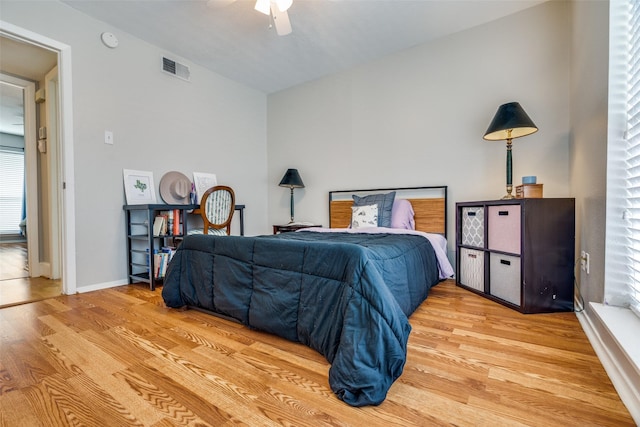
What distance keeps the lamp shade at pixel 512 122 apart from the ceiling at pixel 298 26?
103 centimetres

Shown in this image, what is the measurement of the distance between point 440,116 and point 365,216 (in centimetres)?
132

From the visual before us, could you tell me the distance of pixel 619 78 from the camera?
4.45 ft

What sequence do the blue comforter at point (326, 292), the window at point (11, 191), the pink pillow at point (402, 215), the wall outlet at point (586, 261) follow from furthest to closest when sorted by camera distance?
the window at point (11, 191)
the pink pillow at point (402, 215)
the wall outlet at point (586, 261)
the blue comforter at point (326, 292)

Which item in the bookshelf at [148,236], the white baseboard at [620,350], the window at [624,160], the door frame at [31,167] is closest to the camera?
the white baseboard at [620,350]

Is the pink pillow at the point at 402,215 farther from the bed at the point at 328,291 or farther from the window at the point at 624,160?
the window at the point at 624,160

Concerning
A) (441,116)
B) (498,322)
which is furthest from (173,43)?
(498,322)

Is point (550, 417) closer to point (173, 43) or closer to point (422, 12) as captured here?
point (422, 12)

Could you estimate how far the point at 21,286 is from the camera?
273cm

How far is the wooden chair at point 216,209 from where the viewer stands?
2803 mm

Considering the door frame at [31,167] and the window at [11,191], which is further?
the window at [11,191]

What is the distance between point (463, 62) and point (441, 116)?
543 mm

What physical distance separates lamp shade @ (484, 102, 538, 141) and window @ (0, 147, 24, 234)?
8.96 meters

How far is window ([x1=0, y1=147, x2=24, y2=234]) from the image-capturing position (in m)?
6.18

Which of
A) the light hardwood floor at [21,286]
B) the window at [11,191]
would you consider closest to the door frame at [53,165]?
the light hardwood floor at [21,286]
